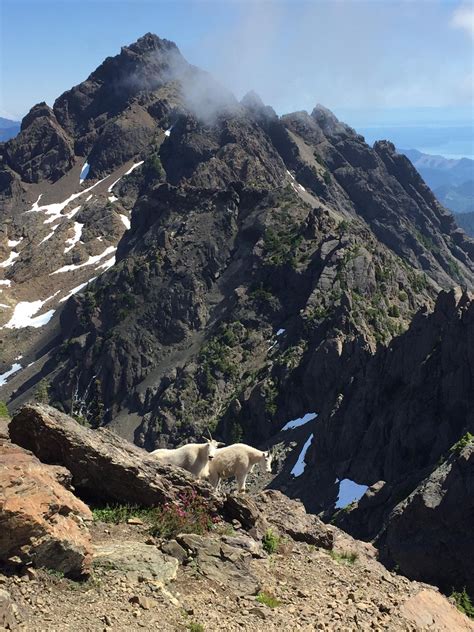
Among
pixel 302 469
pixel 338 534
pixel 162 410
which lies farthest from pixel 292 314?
pixel 338 534

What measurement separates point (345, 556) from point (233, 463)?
4.61m

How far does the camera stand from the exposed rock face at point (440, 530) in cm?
3544

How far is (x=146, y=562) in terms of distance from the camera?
49.9 ft

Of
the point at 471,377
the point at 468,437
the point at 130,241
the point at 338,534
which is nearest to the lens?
the point at 338,534

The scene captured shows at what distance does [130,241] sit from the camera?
162 metres

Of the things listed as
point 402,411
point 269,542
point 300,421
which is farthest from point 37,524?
point 300,421

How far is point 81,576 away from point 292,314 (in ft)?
322

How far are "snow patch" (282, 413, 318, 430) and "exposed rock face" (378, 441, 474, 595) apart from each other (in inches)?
1837

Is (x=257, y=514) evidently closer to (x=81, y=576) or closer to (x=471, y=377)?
(x=81, y=576)

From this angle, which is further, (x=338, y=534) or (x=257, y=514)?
(x=338, y=534)

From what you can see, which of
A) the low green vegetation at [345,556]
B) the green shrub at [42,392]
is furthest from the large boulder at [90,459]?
the green shrub at [42,392]

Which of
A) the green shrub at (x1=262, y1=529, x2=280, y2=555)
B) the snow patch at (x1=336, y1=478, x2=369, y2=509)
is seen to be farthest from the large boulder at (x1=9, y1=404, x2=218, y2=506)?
the snow patch at (x1=336, y1=478, x2=369, y2=509)

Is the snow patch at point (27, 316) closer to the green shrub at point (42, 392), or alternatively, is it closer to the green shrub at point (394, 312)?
the green shrub at point (42, 392)

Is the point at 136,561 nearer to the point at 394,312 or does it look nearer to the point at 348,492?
the point at 348,492
